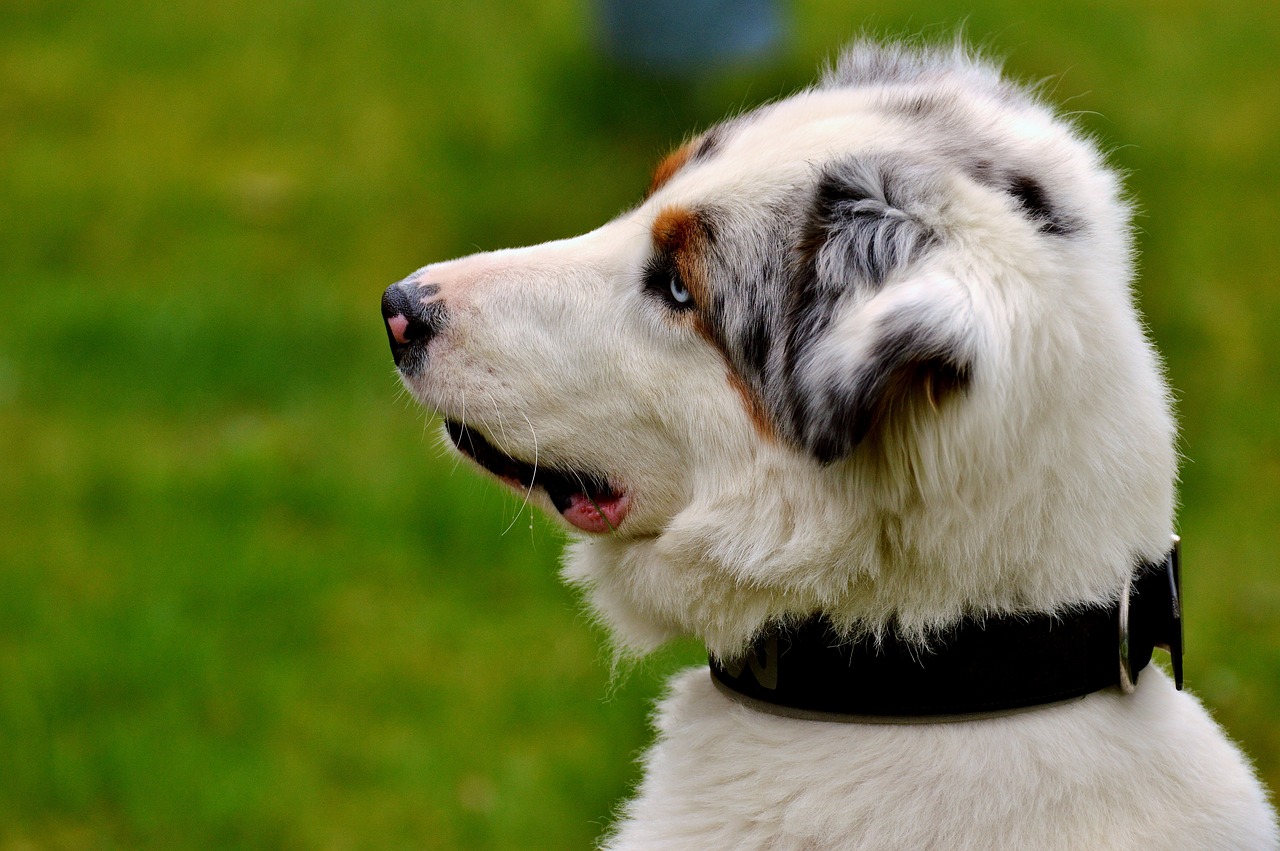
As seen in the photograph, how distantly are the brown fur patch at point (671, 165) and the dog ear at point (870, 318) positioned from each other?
50 centimetres

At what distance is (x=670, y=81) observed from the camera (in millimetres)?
8469

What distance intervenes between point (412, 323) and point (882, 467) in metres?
0.98

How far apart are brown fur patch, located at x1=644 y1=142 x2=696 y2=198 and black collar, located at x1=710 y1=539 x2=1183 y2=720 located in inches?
39.9

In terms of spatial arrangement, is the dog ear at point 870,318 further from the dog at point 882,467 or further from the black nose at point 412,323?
the black nose at point 412,323

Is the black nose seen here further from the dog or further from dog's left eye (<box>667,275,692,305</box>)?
dog's left eye (<box>667,275,692,305</box>)

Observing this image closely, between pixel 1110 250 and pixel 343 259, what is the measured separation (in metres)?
5.93

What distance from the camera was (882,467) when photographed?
2236mm

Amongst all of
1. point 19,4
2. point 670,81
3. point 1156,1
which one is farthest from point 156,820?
point 1156,1

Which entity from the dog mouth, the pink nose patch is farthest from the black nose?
the dog mouth

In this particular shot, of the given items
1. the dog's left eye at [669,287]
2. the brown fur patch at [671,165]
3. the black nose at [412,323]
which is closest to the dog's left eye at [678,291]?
the dog's left eye at [669,287]

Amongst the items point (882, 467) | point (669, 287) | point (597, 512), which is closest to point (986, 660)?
point (882, 467)

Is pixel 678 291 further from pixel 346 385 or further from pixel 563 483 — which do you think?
pixel 346 385

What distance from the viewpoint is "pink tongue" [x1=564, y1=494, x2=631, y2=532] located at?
2.60 metres

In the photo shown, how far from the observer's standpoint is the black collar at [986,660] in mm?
2266
